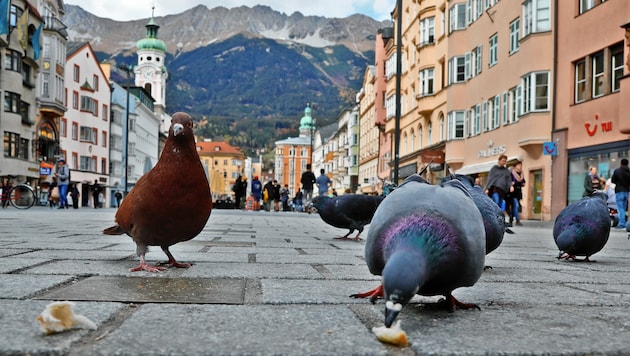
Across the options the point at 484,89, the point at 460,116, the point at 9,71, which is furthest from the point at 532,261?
the point at 9,71

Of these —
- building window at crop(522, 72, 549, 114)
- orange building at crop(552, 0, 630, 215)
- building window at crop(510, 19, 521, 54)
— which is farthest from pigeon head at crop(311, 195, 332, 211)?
building window at crop(510, 19, 521, 54)

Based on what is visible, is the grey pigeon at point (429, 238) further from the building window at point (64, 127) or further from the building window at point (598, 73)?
the building window at point (64, 127)

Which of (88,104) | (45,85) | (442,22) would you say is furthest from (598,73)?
(88,104)

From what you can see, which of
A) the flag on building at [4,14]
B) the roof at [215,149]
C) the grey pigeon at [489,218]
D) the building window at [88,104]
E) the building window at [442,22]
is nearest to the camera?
the grey pigeon at [489,218]

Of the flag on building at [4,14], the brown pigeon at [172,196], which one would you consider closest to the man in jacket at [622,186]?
the brown pigeon at [172,196]

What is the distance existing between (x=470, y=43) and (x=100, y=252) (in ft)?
93.9

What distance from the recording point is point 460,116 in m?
32.1

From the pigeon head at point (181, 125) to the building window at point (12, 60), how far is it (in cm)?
3900

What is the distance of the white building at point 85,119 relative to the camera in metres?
54.9

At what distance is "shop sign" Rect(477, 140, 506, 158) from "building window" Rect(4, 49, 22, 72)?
93.0 feet

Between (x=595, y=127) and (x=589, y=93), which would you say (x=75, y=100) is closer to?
(x=589, y=93)

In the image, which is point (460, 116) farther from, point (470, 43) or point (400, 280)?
point (400, 280)

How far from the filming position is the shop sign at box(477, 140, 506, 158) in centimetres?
2623

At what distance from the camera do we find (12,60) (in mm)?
38781
